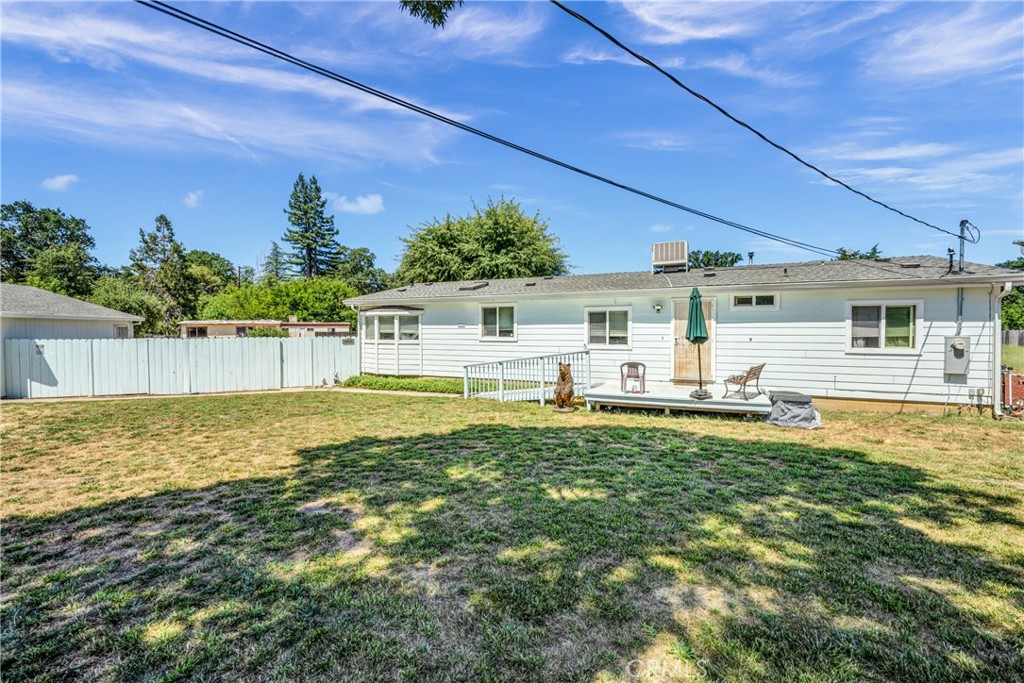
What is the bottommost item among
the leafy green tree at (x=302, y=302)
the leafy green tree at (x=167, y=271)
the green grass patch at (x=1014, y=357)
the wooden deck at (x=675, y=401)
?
the wooden deck at (x=675, y=401)

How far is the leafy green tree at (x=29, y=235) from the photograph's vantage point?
37.3 meters

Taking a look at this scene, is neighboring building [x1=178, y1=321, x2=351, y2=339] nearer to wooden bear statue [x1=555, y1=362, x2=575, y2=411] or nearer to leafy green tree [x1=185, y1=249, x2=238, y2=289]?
wooden bear statue [x1=555, y1=362, x2=575, y2=411]

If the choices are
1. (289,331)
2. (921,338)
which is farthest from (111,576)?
(289,331)

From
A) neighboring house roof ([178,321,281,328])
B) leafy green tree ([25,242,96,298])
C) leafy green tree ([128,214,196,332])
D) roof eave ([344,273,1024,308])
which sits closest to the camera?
roof eave ([344,273,1024,308])

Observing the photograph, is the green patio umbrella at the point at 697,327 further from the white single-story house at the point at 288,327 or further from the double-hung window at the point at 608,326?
the white single-story house at the point at 288,327

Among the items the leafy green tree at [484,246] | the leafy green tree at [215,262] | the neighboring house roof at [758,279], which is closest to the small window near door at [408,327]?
the neighboring house roof at [758,279]

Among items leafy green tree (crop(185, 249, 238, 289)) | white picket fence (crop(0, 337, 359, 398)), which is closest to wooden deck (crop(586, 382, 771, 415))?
white picket fence (crop(0, 337, 359, 398))

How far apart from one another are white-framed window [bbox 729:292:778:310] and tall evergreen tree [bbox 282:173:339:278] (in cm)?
5288

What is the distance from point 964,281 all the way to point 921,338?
4.34 feet

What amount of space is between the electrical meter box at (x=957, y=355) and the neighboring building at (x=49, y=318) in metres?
23.9

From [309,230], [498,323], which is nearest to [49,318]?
[498,323]

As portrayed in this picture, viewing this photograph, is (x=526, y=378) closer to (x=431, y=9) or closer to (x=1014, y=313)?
(x=431, y=9)

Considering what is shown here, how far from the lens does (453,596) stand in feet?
9.24

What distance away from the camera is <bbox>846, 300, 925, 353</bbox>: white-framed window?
9.56 meters
